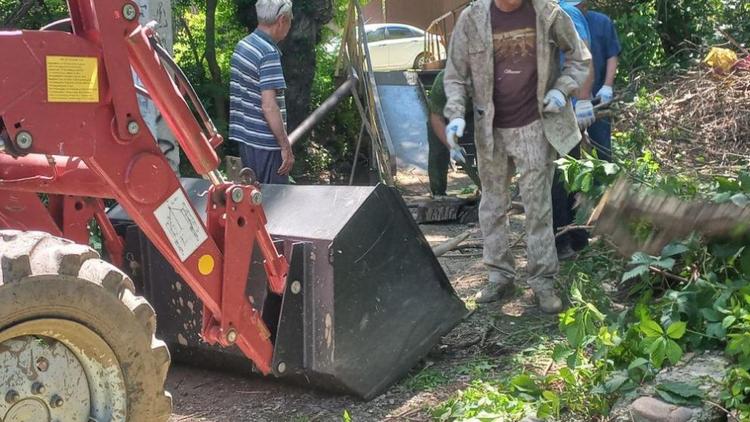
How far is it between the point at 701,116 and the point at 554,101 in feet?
6.13

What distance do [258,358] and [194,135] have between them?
38.7 inches

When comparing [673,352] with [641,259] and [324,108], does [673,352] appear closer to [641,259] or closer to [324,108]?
[641,259]

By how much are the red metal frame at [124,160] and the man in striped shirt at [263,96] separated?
187 centimetres

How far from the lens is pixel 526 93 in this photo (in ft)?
17.3

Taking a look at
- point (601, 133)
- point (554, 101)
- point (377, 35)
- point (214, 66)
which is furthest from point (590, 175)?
point (377, 35)

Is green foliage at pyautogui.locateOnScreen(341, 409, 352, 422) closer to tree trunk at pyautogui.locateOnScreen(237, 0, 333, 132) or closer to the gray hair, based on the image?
the gray hair

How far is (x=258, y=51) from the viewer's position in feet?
18.7

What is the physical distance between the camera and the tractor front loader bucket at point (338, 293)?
4129mm

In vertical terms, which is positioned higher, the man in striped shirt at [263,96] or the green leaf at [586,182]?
the man in striped shirt at [263,96]

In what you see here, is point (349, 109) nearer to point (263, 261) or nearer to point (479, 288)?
point (479, 288)

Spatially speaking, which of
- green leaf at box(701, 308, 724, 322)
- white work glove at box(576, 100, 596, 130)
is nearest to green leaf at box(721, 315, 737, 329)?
green leaf at box(701, 308, 724, 322)

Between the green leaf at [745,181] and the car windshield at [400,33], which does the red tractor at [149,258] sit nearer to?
the green leaf at [745,181]

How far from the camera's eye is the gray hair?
5.70 meters

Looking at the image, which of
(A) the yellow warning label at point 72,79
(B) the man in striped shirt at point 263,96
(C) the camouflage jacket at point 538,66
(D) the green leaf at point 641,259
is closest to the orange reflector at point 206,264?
(A) the yellow warning label at point 72,79
